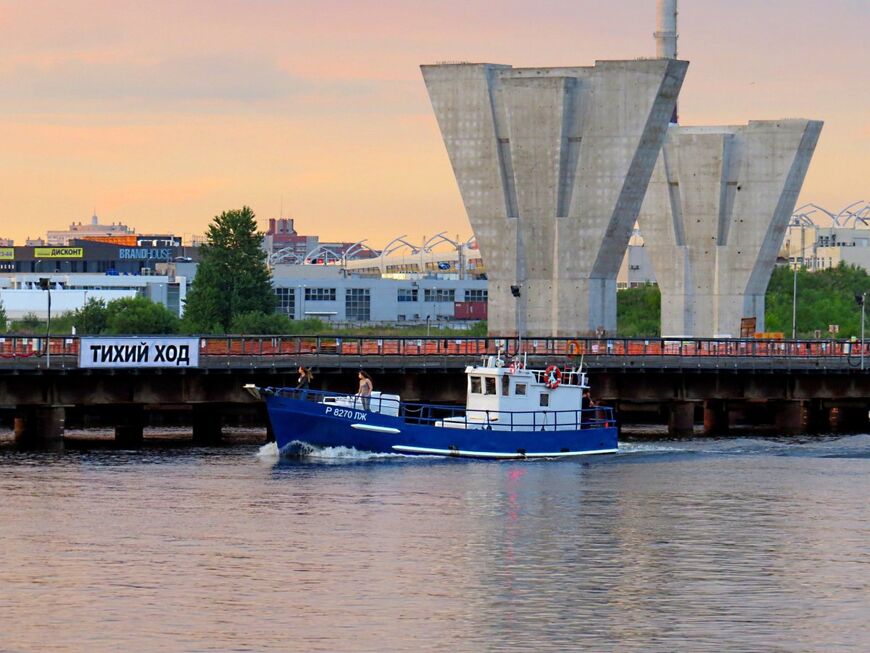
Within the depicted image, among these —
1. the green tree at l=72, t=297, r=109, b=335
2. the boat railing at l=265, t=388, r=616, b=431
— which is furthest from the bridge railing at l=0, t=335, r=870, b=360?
the green tree at l=72, t=297, r=109, b=335

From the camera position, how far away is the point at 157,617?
44.9m

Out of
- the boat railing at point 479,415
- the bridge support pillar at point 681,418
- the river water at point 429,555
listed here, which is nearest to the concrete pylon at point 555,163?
the bridge support pillar at point 681,418

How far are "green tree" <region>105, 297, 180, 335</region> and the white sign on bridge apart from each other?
84.7 metres

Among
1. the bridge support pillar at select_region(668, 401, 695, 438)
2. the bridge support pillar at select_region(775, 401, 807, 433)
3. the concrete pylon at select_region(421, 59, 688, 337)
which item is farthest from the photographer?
the concrete pylon at select_region(421, 59, 688, 337)

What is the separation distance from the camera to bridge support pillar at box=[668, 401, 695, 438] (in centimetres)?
9788

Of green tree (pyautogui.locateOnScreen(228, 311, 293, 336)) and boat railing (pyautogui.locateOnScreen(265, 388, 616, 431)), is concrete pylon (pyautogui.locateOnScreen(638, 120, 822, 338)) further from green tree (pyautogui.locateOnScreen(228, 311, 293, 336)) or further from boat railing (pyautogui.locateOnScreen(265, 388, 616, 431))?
boat railing (pyautogui.locateOnScreen(265, 388, 616, 431))

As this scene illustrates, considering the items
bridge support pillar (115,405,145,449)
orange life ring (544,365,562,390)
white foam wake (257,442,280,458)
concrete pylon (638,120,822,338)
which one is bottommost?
white foam wake (257,442,280,458)

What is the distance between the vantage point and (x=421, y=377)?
302ft

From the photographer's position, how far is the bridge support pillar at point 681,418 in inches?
3853

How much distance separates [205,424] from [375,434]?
16.3m

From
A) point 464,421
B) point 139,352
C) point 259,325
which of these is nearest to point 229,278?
point 259,325

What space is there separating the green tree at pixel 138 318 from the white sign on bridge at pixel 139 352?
8473cm

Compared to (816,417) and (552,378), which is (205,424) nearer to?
(552,378)

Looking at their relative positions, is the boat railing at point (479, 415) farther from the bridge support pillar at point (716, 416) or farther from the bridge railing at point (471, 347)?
the bridge support pillar at point (716, 416)
